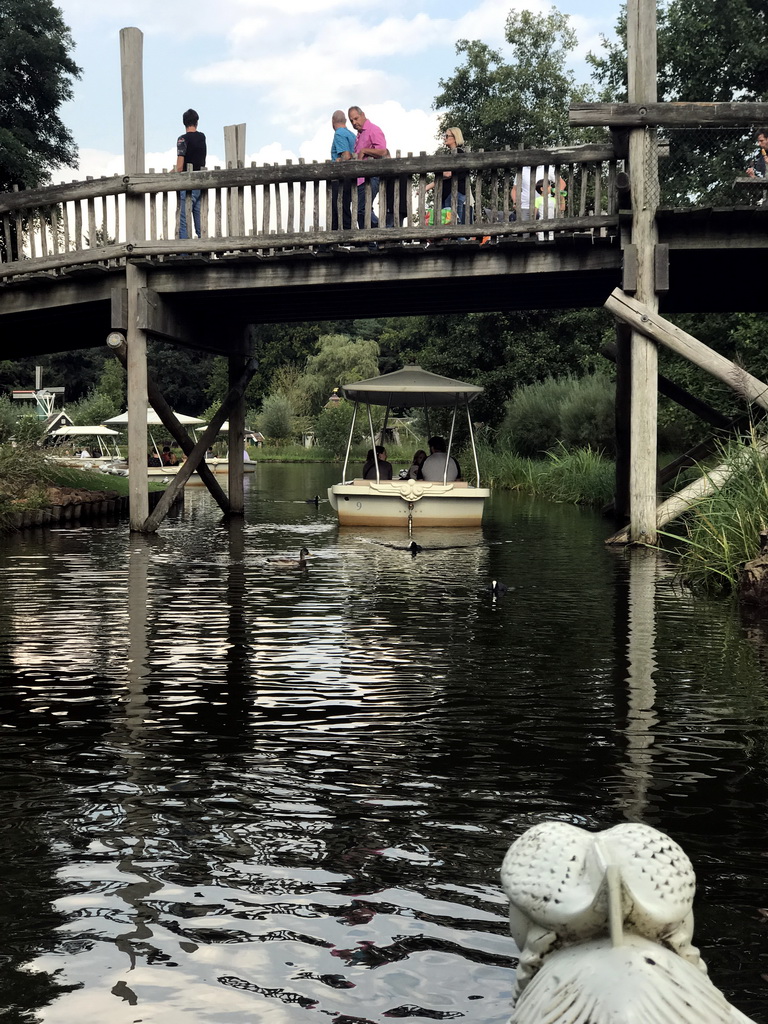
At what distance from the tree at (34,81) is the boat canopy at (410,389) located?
1447 cm

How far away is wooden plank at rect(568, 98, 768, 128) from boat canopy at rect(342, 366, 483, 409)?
7.29 meters

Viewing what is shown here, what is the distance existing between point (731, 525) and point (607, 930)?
10649 millimetres

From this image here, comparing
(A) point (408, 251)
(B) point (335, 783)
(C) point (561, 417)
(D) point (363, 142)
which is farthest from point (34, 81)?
(B) point (335, 783)

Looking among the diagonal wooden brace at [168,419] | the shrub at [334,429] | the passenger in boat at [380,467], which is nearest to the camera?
the diagonal wooden brace at [168,419]

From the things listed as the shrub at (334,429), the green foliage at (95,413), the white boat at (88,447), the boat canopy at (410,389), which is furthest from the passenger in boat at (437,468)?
the green foliage at (95,413)

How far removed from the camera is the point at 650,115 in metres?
15.0

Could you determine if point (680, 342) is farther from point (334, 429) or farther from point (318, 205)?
point (334, 429)

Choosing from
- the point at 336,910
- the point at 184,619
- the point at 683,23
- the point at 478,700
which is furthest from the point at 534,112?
the point at 336,910

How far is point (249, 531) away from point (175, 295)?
4.11m

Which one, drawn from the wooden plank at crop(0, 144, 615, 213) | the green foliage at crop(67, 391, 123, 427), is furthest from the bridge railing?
the green foliage at crop(67, 391, 123, 427)

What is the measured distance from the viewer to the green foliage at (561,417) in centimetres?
3100

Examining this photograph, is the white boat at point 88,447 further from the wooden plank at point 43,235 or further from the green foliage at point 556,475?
the green foliage at point 556,475

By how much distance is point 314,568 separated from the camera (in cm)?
1523

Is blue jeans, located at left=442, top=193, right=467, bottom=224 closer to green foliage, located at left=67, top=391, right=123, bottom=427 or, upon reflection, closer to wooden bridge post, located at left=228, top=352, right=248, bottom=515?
wooden bridge post, located at left=228, top=352, right=248, bottom=515
